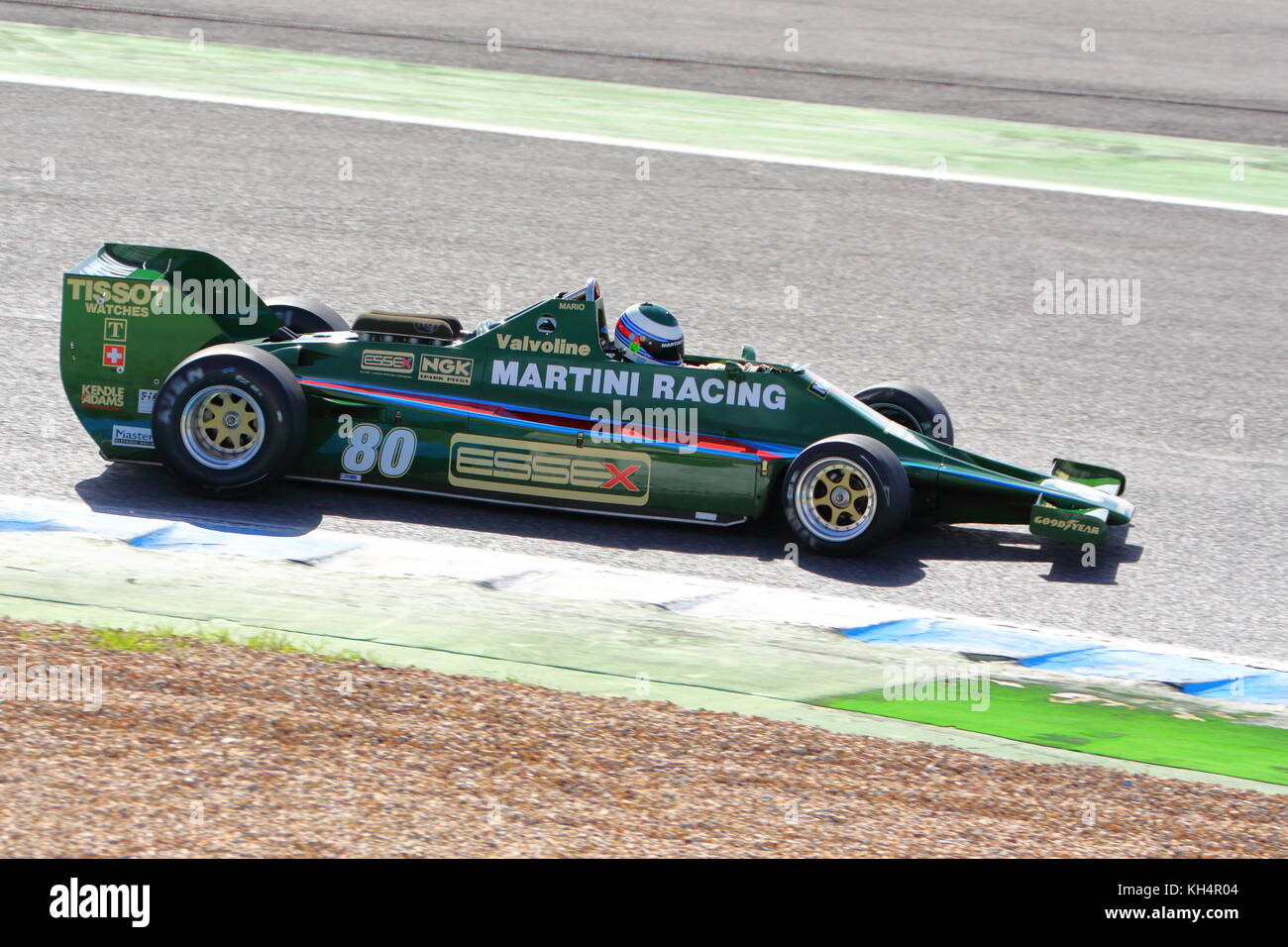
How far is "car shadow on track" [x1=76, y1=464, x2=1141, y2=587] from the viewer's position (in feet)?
26.8

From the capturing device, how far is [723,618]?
738 centimetres

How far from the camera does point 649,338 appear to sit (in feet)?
27.5

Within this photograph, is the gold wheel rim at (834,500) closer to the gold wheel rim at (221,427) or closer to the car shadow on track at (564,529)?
the car shadow on track at (564,529)

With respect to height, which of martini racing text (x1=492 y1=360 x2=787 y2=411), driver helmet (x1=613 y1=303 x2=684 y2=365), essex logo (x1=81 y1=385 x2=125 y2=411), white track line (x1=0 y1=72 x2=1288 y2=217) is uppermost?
white track line (x1=0 y1=72 x2=1288 y2=217)

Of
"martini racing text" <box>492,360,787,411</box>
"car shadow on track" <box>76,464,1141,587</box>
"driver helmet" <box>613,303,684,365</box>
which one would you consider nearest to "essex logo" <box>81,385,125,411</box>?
"car shadow on track" <box>76,464,1141,587</box>

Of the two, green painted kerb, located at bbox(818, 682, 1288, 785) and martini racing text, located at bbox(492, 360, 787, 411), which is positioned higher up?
martini racing text, located at bbox(492, 360, 787, 411)

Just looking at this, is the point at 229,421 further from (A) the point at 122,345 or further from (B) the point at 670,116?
(B) the point at 670,116

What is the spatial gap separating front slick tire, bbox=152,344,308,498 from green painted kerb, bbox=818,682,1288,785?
3.26m

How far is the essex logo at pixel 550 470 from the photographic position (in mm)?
8258

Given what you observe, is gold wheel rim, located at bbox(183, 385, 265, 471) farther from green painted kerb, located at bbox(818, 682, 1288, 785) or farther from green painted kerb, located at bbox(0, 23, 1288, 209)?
green painted kerb, located at bbox(0, 23, 1288, 209)

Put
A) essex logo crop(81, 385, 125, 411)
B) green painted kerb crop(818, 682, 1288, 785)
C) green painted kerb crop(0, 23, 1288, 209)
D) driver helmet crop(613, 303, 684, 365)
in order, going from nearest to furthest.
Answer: green painted kerb crop(818, 682, 1288, 785) → driver helmet crop(613, 303, 684, 365) → essex logo crop(81, 385, 125, 411) → green painted kerb crop(0, 23, 1288, 209)

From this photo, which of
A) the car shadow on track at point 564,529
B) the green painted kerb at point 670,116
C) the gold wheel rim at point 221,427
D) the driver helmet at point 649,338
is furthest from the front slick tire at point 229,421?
the green painted kerb at point 670,116

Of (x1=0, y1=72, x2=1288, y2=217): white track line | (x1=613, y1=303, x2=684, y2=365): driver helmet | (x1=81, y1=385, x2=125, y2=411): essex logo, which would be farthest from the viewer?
(x1=0, y1=72, x2=1288, y2=217): white track line

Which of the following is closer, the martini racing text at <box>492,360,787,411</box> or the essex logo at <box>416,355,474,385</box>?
the martini racing text at <box>492,360,787,411</box>
